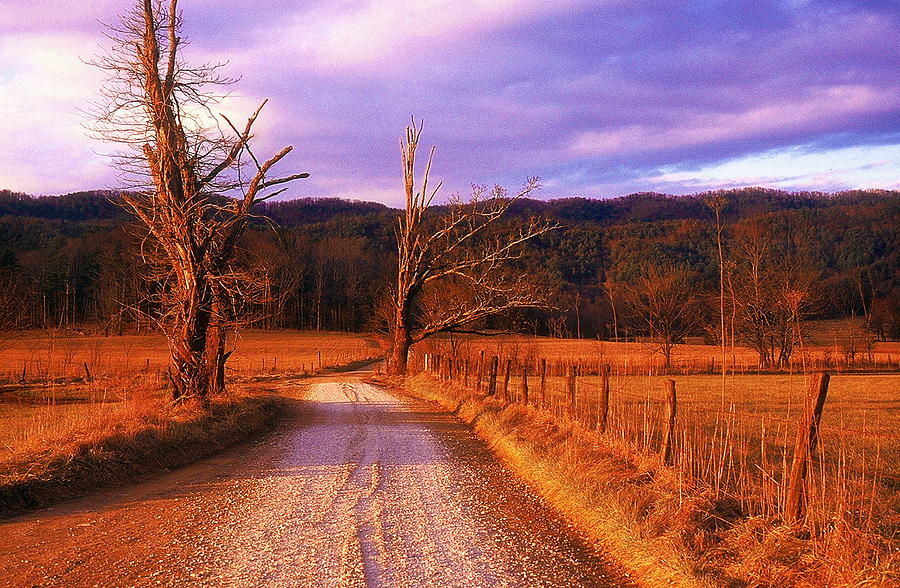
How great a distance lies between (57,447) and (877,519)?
33.8 ft

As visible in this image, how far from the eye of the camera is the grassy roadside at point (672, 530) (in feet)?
16.5

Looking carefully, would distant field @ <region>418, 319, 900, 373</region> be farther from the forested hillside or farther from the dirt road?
the dirt road

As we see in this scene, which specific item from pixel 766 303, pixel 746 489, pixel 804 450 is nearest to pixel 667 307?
pixel 766 303

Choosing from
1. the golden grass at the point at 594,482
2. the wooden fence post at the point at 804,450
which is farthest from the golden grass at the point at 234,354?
the wooden fence post at the point at 804,450

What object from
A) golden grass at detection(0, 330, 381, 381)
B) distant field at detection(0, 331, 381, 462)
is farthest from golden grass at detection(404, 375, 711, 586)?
golden grass at detection(0, 330, 381, 381)

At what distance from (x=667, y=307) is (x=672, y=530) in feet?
129

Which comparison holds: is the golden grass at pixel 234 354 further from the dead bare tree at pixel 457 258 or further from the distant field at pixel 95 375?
the dead bare tree at pixel 457 258

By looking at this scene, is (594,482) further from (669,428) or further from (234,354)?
(234,354)

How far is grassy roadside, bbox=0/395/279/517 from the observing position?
8.59 m

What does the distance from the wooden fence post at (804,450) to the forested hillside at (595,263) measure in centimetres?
1274

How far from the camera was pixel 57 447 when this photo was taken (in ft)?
32.0

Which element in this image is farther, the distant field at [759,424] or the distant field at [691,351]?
the distant field at [691,351]

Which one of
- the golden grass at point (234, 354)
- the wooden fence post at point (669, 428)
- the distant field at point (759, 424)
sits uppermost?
the wooden fence post at point (669, 428)

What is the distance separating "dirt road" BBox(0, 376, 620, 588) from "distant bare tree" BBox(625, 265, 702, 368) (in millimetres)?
34408
